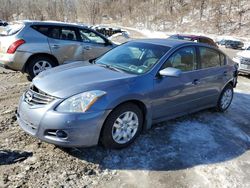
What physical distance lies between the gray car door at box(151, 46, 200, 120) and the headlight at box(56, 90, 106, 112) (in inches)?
42.7

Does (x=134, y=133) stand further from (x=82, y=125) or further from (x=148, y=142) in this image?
(x=82, y=125)

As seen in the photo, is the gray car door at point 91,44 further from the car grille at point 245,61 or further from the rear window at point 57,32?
the car grille at point 245,61

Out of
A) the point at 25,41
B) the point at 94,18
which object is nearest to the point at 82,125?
the point at 25,41

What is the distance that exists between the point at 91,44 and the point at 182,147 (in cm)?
474

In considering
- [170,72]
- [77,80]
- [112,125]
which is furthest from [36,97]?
[170,72]

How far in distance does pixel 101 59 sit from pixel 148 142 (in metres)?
1.71

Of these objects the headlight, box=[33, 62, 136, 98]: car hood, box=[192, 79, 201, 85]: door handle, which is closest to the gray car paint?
box=[33, 62, 136, 98]: car hood

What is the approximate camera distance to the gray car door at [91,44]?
820 cm

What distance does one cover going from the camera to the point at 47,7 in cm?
Answer: 7944

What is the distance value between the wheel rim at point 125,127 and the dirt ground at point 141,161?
0.19 metres

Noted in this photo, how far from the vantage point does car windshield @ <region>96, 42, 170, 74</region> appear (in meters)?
4.63

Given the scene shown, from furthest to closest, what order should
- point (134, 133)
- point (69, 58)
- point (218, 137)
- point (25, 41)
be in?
point (69, 58) < point (25, 41) < point (218, 137) < point (134, 133)

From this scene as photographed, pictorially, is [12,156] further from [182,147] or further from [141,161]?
[182,147]

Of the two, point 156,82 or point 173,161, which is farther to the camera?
point 156,82
